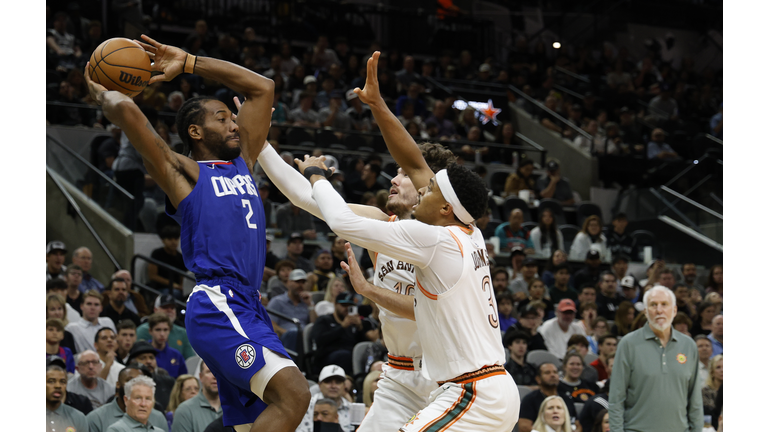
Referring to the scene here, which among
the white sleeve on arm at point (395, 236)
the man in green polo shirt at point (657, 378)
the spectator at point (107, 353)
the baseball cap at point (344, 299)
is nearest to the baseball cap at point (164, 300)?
the spectator at point (107, 353)

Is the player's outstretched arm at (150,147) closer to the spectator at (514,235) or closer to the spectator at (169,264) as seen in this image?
the spectator at (169,264)

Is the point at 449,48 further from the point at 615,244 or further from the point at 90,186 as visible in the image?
the point at 90,186

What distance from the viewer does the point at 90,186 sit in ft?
42.2

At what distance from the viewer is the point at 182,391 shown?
8352mm

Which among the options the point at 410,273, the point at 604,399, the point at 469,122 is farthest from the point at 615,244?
the point at 410,273

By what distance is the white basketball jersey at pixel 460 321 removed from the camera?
4.45m

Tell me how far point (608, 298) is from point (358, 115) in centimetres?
663

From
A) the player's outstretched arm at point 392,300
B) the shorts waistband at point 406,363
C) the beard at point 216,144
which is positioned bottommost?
the shorts waistband at point 406,363

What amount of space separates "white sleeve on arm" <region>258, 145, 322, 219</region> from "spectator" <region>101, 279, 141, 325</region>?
531 cm

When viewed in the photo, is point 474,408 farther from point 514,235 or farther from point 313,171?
point 514,235

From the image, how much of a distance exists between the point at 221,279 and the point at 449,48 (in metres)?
19.7

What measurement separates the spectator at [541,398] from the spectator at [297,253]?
4056 millimetres

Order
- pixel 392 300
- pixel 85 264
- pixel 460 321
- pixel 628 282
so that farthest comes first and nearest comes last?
pixel 628 282 → pixel 85 264 → pixel 392 300 → pixel 460 321

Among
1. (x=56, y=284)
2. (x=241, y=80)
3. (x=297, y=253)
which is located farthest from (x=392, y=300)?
(x=297, y=253)
